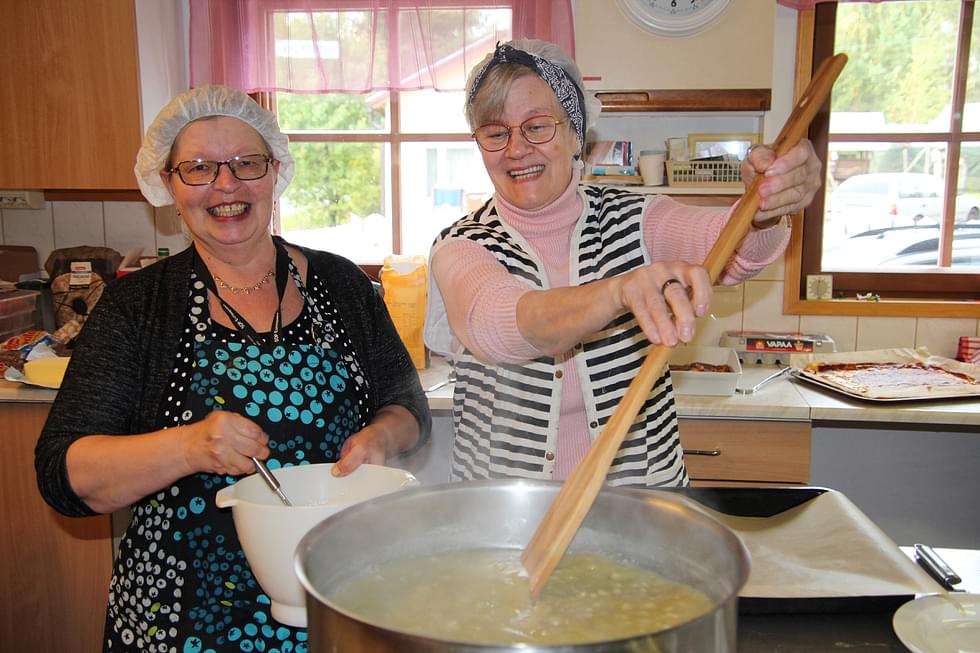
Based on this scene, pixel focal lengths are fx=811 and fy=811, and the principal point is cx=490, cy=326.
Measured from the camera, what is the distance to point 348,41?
281 cm

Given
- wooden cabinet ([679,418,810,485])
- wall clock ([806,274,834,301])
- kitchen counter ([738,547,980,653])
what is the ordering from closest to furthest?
1. kitchen counter ([738,547,980,653])
2. wooden cabinet ([679,418,810,485])
3. wall clock ([806,274,834,301])

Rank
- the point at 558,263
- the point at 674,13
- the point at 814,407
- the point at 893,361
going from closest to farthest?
the point at 558,263
the point at 814,407
the point at 674,13
the point at 893,361

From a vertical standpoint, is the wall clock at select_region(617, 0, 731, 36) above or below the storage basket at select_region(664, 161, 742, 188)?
above

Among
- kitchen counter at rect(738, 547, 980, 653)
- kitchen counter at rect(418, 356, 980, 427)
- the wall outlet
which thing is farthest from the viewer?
the wall outlet

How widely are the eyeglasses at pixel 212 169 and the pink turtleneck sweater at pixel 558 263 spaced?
0.37 meters

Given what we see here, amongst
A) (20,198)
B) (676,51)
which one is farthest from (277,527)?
(20,198)

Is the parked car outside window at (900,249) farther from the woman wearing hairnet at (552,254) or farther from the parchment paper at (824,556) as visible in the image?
the parchment paper at (824,556)

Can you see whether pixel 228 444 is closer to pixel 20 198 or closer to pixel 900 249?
pixel 20 198

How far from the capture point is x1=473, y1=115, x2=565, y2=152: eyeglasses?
1.37m

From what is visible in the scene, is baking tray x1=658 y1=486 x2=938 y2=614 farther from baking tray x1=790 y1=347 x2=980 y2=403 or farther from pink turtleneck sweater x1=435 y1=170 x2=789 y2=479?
baking tray x1=790 y1=347 x2=980 y2=403

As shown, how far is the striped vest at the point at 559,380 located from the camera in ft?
4.51

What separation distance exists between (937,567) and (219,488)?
3.37ft

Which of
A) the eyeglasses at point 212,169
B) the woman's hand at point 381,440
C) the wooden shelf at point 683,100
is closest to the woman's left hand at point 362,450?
the woman's hand at point 381,440

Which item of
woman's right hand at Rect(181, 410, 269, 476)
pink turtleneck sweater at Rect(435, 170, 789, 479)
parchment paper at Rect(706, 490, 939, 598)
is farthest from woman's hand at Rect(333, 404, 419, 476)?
parchment paper at Rect(706, 490, 939, 598)
